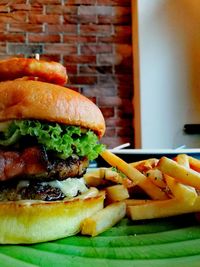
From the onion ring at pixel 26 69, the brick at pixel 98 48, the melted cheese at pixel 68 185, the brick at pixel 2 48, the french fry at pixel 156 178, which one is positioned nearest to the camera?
the melted cheese at pixel 68 185

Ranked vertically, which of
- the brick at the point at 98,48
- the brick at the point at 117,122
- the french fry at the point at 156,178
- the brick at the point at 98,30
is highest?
the brick at the point at 98,30

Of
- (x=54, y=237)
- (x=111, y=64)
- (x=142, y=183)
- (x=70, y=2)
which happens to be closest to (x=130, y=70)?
(x=111, y=64)

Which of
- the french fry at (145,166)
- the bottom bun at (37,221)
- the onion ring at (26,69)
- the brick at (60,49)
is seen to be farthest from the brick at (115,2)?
the bottom bun at (37,221)

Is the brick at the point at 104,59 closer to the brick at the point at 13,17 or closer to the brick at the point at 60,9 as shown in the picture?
the brick at the point at 60,9

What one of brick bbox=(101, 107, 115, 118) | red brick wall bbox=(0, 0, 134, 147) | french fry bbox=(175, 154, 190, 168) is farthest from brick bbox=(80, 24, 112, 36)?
french fry bbox=(175, 154, 190, 168)

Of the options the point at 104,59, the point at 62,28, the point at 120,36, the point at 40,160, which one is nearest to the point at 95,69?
the point at 104,59

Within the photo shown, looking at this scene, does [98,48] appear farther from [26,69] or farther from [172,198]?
[172,198]

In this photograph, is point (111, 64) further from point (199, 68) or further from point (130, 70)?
point (199, 68)
